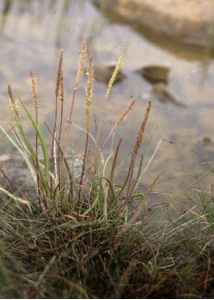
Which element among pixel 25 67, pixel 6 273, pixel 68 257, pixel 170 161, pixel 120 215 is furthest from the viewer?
pixel 25 67

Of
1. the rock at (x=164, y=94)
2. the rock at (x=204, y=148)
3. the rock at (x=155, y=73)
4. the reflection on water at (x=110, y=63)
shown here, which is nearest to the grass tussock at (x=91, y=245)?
the reflection on water at (x=110, y=63)

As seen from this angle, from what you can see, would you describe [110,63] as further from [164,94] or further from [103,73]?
[164,94]

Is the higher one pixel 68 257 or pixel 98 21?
pixel 98 21

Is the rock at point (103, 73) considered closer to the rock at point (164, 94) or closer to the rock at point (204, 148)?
the rock at point (164, 94)

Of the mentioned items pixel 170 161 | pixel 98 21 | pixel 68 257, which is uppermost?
pixel 98 21

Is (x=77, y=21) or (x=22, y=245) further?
(x=77, y=21)

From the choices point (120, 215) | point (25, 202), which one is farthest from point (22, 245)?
point (120, 215)

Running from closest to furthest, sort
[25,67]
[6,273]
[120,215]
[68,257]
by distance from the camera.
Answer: [6,273] → [68,257] → [120,215] → [25,67]

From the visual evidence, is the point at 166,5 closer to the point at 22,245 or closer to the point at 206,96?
the point at 206,96
